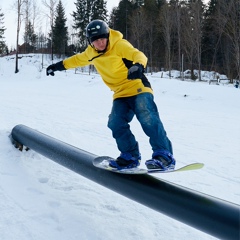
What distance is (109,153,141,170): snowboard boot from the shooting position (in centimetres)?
302

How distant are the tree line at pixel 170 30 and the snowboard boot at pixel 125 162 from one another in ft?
74.7

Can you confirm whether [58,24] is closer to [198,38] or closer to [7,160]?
[198,38]

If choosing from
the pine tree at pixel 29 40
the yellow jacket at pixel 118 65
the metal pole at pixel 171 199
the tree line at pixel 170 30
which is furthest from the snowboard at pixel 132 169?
the pine tree at pixel 29 40

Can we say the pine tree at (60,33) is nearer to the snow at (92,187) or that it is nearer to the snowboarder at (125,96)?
the snow at (92,187)

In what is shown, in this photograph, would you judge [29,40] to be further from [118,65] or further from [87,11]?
[118,65]

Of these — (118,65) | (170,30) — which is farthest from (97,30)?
(170,30)

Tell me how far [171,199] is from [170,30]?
118 ft

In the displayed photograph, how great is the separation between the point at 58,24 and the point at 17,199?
4950 cm

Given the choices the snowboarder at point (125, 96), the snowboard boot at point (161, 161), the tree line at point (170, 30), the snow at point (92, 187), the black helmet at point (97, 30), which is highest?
the tree line at point (170, 30)

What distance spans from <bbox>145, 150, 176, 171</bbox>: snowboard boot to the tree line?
75.1 feet

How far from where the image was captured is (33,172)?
4195 millimetres

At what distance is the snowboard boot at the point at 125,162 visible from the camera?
302 cm

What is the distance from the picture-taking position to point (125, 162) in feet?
10.2

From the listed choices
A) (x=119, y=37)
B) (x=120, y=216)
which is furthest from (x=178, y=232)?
(x=119, y=37)
